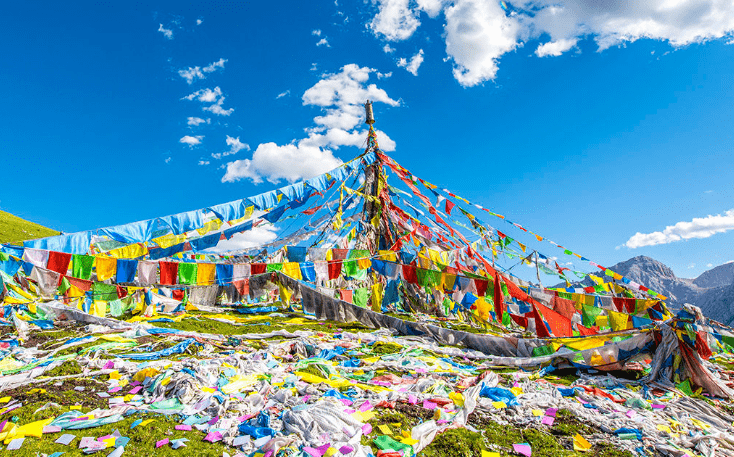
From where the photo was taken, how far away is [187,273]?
463 inches

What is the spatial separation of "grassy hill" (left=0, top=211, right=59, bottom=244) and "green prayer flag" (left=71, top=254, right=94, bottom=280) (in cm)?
2101

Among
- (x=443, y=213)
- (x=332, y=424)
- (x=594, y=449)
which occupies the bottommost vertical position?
(x=594, y=449)

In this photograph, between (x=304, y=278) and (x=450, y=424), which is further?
(x=304, y=278)

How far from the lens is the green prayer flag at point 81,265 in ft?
33.3

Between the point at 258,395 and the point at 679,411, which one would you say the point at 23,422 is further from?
the point at 679,411

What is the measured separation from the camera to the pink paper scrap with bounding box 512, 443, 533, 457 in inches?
144

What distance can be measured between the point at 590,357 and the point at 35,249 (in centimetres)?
1186

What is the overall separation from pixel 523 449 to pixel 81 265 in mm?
11232

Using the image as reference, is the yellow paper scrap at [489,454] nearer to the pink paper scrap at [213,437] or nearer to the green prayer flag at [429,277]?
the pink paper scrap at [213,437]

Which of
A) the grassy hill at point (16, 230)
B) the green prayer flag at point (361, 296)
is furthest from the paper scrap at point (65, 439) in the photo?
the grassy hill at point (16, 230)

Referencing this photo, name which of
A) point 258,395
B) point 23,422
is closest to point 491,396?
point 258,395

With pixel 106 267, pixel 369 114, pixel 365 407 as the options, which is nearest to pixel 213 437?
pixel 365 407

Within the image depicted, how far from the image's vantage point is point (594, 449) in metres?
3.86

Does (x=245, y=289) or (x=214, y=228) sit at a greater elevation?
(x=214, y=228)
